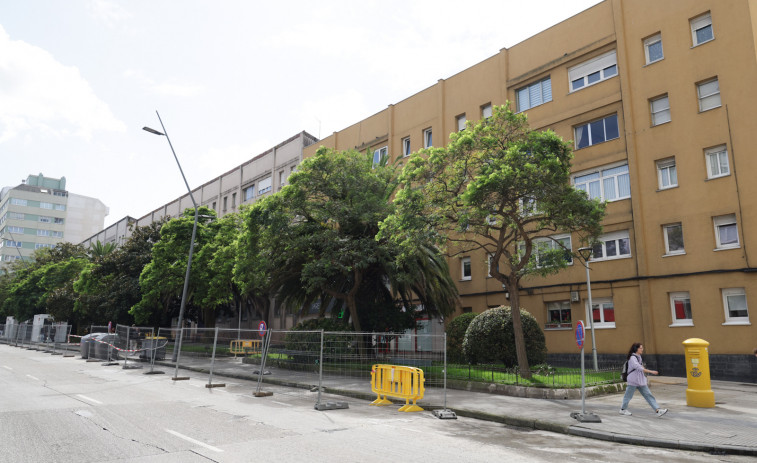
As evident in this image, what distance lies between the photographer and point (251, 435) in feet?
26.3

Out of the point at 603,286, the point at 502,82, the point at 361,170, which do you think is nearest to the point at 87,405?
the point at 361,170

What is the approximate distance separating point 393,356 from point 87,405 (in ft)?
23.3

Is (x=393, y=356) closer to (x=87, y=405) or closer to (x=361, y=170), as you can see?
(x=87, y=405)

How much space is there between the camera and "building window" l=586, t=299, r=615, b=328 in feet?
69.2

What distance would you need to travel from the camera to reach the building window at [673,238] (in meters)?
19.4

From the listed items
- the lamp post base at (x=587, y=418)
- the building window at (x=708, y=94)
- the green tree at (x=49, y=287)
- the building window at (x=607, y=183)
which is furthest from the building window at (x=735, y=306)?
the green tree at (x=49, y=287)

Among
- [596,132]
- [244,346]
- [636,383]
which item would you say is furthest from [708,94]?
[244,346]

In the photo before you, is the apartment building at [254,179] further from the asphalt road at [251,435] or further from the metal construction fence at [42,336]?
the asphalt road at [251,435]

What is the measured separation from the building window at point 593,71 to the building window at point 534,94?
128 cm

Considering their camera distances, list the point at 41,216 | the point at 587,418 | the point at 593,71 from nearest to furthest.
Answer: the point at 587,418
the point at 593,71
the point at 41,216

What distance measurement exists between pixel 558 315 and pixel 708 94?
10935 mm

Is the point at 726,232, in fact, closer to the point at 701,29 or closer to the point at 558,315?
the point at 558,315

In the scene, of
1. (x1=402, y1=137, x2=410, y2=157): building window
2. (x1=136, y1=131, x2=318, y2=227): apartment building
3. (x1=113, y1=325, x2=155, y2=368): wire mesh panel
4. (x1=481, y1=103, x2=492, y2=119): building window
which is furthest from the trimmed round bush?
(x1=136, y1=131, x2=318, y2=227): apartment building

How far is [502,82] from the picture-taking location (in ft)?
87.5
